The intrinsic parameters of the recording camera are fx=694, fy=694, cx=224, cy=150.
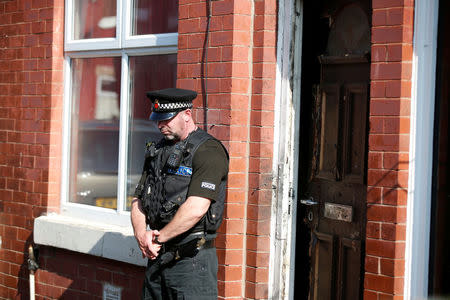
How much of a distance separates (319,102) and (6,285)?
3.78 m

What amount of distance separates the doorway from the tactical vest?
3.15 ft

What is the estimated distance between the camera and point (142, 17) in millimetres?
5941

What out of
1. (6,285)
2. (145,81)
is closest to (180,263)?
(145,81)

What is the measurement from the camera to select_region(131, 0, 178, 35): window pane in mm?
5742

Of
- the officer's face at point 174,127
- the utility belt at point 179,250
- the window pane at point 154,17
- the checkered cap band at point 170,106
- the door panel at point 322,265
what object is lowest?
the door panel at point 322,265

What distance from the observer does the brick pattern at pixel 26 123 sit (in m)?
6.43

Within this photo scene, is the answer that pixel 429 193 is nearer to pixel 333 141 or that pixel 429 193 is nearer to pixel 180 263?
pixel 333 141

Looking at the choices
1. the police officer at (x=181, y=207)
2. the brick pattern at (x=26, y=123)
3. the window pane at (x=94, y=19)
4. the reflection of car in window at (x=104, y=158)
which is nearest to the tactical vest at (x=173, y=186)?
the police officer at (x=181, y=207)

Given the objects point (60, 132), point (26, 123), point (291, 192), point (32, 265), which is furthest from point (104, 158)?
point (291, 192)

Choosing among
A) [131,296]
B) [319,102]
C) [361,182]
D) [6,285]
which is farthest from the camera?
[6,285]

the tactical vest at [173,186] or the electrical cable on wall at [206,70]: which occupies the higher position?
the electrical cable on wall at [206,70]

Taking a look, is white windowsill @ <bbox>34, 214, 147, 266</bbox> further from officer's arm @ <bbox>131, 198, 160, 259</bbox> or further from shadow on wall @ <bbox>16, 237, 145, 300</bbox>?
officer's arm @ <bbox>131, 198, 160, 259</bbox>

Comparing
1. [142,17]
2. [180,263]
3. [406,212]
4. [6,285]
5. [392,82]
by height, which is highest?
[142,17]

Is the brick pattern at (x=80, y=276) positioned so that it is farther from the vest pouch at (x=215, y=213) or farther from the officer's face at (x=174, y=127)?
the officer's face at (x=174, y=127)
